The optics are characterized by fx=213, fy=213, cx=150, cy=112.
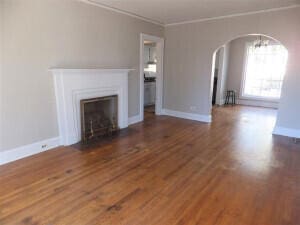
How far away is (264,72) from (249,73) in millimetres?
499

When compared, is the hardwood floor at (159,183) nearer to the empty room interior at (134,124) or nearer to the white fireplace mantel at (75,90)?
the empty room interior at (134,124)

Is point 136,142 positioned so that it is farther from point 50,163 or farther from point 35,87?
point 35,87

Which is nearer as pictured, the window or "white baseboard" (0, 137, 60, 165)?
"white baseboard" (0, 137, 60, 165)

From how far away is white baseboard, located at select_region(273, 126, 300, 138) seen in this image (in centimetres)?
438

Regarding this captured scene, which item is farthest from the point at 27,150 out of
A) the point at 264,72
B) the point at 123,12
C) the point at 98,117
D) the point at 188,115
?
the point at 264,72

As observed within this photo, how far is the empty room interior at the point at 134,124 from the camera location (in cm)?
222

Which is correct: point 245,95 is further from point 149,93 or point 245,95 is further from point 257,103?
point 149,93

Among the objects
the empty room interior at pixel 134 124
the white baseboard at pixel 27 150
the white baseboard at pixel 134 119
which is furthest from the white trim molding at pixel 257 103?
the white baseboard at pixel 27 150

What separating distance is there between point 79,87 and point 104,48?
1026 mm

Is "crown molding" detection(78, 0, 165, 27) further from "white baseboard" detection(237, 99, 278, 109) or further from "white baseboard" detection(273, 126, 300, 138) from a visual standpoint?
"white baseboard" detection(237, 99, 278, 109)

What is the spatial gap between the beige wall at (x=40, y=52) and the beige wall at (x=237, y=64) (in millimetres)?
5410

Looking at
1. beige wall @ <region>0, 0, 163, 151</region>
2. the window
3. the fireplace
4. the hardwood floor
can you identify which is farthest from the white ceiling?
the window

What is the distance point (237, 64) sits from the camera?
8.09 meters

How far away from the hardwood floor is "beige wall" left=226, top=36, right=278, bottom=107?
4321mm
